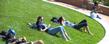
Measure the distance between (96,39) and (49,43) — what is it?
3.64 meters

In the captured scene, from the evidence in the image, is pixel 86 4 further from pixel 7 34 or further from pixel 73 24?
pixel 7 34

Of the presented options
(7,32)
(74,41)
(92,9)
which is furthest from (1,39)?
(92,9)

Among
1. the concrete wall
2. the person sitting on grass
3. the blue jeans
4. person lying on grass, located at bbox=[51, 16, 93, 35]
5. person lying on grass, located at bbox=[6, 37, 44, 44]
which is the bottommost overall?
the concrete wall

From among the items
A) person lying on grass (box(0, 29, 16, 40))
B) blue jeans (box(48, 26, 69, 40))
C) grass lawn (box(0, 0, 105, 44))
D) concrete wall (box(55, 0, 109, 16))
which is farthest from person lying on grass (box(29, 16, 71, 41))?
concrete wall (box(55, 0, 109, 16))

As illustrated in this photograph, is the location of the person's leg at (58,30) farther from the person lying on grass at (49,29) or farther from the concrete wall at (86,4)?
the concrete wall at (86,4)

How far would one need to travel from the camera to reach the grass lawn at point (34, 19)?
17.3 meters

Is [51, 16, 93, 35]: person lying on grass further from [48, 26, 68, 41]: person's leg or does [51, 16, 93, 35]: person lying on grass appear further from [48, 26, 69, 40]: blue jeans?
[48, 26, 68, 41]: person's leg

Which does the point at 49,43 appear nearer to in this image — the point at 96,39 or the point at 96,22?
the point at 96,39

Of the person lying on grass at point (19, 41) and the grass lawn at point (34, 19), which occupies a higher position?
the person lying on grass at point (19, 41)

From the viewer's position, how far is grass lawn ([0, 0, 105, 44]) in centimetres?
1730

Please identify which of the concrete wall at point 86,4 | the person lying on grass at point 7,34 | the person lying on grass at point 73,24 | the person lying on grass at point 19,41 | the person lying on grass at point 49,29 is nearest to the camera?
the person lying on grass at point 19,41

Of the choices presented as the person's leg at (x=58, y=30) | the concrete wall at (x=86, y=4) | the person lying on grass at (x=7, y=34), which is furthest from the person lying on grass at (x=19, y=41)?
the concrete wall at (x=86, y=4)

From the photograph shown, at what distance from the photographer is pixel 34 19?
19922 mm

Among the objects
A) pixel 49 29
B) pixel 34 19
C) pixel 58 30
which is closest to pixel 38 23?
pixel 49 29
